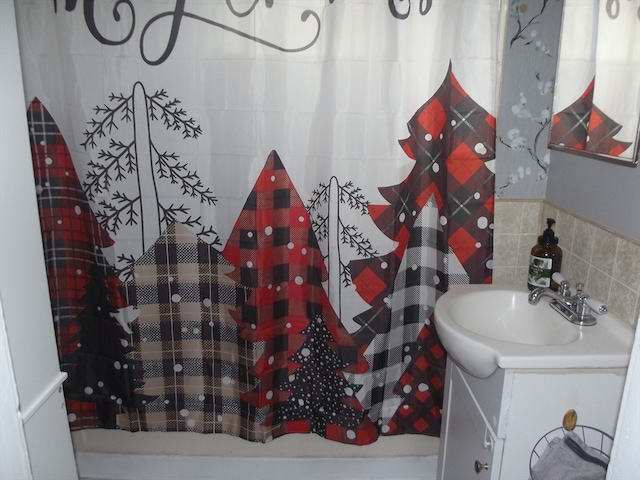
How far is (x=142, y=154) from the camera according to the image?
5.14 feet

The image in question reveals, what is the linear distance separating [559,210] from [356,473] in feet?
3.99

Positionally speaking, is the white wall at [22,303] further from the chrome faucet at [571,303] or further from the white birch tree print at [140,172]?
the chrome faucet at [571,303]

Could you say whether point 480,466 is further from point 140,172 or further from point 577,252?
point 140,172

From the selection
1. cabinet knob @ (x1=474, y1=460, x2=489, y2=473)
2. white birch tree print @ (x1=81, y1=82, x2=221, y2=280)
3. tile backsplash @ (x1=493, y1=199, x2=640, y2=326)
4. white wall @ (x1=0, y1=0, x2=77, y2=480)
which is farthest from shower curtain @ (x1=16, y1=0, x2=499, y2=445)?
white wall @ (x1=0, y1=0, x2=77, y2=480)

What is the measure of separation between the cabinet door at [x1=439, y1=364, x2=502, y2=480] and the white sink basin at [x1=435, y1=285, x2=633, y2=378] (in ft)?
0.52

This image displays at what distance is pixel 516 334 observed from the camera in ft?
4.58

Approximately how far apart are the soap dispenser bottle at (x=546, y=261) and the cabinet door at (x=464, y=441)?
36cm

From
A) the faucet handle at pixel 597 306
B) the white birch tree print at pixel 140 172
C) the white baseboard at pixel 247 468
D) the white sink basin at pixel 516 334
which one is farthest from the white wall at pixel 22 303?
the faucet handle at pixel 597 306

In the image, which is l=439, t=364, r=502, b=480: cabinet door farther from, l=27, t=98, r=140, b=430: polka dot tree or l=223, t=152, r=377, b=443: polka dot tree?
l=27, t=98, r=140, b=430: polka dot tree

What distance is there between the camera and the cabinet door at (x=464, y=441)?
119 cm

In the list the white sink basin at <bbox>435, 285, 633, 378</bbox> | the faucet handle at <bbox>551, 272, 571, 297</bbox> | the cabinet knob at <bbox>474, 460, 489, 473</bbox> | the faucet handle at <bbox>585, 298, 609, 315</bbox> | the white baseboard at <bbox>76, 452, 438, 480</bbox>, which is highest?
the faucet handle at <bbox>551, 272, 571, 297</bbox>

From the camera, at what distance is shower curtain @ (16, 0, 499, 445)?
1458mm

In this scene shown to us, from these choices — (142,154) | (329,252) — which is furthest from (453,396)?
(142,154)

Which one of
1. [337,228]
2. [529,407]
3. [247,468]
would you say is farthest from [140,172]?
[529,407]
